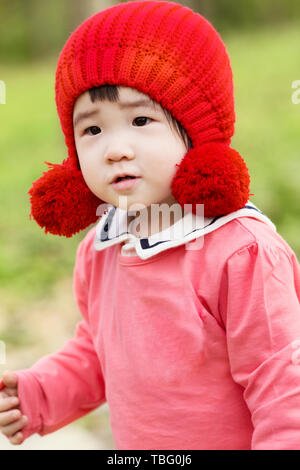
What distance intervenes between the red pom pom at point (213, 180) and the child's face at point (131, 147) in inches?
1.2

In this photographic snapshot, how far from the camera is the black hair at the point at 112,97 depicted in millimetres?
1047

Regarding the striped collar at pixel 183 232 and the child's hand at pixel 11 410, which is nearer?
the striped collar at pixel 183 232

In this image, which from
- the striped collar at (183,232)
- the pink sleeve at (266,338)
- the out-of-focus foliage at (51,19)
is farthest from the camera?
the out-of-focus foliage at (51,19)

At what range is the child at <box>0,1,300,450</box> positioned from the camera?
3.27 feet

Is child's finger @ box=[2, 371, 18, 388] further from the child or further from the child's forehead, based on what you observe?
the child's forehead

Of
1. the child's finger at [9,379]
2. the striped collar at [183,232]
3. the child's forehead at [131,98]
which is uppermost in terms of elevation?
the child's forehead at [131,98]

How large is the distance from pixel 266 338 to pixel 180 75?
0.45 m

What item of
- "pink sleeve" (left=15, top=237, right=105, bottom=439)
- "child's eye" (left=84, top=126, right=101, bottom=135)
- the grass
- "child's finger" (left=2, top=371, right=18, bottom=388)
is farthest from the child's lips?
the grass

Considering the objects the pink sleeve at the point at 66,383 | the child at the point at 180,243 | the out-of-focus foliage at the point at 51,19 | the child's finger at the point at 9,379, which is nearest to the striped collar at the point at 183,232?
the child at the point at 180,243

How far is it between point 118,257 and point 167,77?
1.14 ft

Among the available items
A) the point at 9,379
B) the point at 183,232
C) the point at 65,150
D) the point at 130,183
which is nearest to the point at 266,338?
the point at 183,232

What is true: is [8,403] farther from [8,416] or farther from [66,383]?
[66,383]

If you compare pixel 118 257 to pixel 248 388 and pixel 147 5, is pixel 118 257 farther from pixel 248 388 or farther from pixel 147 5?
pixel 147 5

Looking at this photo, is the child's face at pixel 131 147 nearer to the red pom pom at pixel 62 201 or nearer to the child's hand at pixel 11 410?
the red pom pom at pixel 62 201
